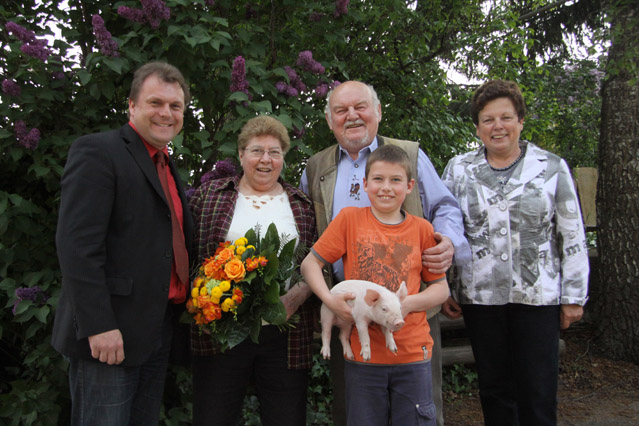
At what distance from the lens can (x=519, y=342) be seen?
8.45ft

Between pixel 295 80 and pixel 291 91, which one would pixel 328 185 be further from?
pixel 295 80

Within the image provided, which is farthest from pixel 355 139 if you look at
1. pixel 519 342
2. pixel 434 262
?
pixel 519 342

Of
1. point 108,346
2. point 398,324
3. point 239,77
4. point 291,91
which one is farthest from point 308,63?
point 108,346

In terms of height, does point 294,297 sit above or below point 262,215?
below

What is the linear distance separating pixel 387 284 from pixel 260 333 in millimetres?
741

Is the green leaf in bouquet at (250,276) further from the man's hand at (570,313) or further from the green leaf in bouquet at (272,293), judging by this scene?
the man's hand at (570,313)

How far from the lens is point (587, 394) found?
4.58 m

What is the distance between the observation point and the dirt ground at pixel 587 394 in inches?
163

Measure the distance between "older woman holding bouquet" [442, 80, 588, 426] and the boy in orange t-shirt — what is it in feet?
1.63

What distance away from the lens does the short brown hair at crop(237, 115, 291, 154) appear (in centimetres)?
253

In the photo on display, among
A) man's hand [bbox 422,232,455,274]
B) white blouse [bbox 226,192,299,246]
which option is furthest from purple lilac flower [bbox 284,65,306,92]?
man's hand [bbox 422,232,455,274]

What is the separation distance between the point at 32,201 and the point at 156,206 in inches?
48.9

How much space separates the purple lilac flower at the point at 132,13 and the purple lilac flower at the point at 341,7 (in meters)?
1.36

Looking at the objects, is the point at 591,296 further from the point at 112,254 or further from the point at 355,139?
the point at 112,254
